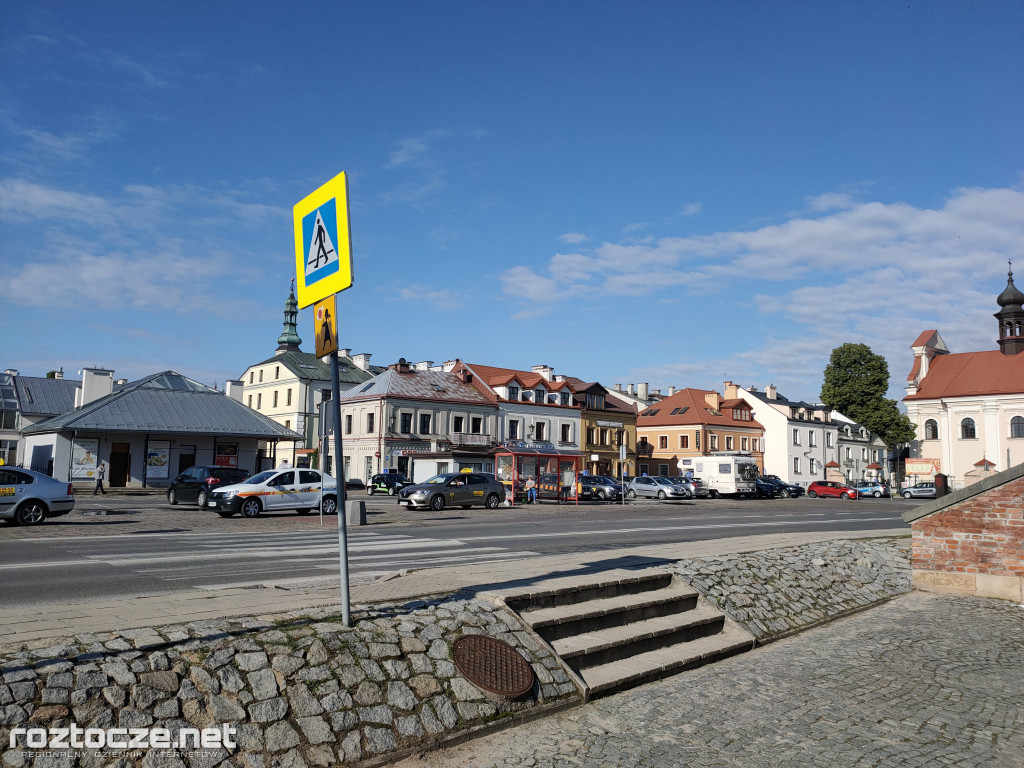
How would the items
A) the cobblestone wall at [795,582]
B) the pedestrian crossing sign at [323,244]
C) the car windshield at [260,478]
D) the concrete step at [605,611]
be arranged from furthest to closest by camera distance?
the car windshield at [260,478], the cobblestone wall at [795,582], the concrete step at [605,611], the pedestrian crossing sign at [323,244]

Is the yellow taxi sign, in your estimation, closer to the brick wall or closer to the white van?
the brick wall

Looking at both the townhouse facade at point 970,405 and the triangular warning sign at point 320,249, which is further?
the townhouse facade at point 970,405

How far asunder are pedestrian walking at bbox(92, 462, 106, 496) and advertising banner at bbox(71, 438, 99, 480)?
0.22 meters

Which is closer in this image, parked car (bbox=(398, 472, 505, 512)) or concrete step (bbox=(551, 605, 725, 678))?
concrete step (bbox=(551, 605, 725, 678))

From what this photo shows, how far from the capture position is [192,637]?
5.57 meters

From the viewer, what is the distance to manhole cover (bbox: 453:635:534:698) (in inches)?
245

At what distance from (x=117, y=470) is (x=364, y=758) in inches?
1770

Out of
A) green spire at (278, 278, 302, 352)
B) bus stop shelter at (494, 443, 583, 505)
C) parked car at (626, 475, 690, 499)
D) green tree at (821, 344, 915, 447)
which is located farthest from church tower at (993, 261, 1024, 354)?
green spire at (278, 278, 302, 352)

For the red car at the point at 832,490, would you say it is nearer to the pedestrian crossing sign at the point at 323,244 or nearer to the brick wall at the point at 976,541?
the brick wall at the point at 976,541

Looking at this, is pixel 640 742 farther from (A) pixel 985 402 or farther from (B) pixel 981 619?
(A) pixel 985 402

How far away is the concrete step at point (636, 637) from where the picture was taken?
735cm

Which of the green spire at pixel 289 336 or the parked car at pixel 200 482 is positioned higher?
the green spire at pixel 289 336

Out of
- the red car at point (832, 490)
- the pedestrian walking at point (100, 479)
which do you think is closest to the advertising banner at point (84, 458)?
the pedestrian walking at point (100, 479)

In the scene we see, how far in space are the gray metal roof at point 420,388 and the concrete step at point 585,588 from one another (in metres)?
50.9
